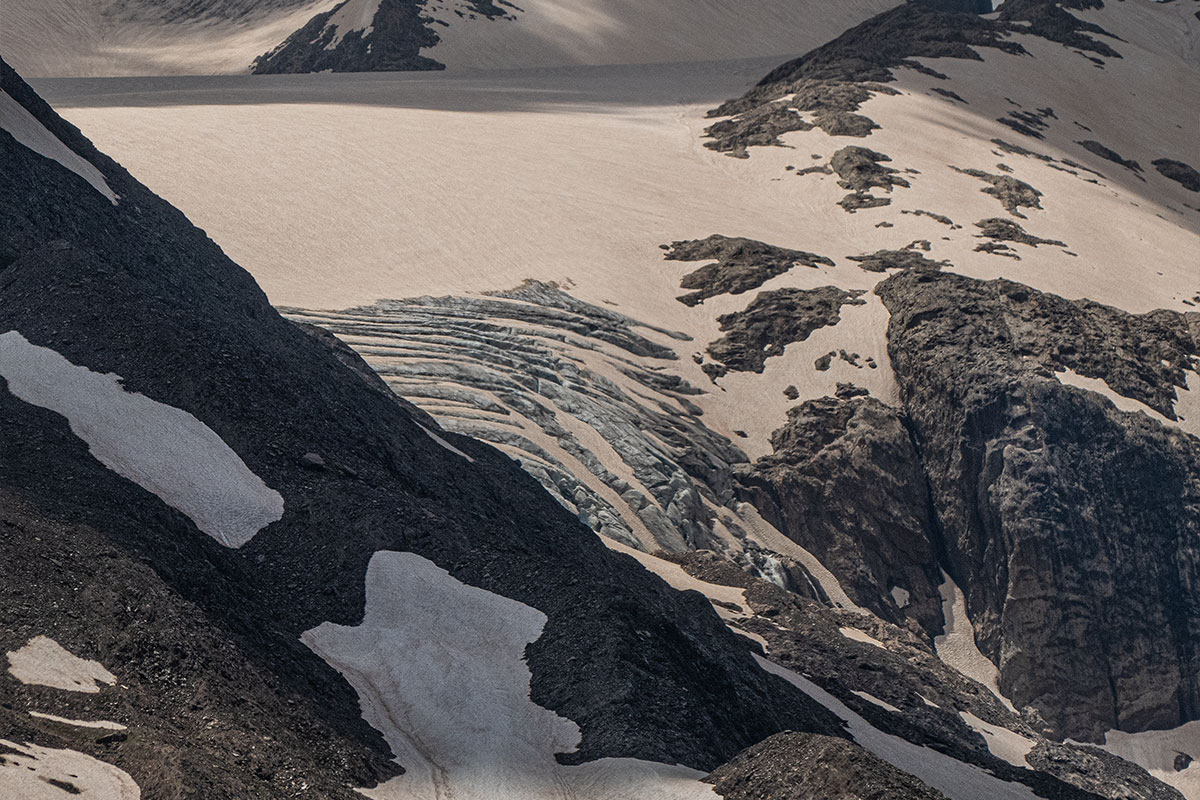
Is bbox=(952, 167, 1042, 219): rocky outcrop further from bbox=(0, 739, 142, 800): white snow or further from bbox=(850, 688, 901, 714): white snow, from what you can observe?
bbox=(0, 739, 142, 800): white snow

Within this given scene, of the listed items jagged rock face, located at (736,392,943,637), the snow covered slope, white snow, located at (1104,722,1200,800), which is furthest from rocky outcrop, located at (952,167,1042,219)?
white snow, located at (1104,722,1200,800)

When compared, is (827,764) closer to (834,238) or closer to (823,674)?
(823,674)

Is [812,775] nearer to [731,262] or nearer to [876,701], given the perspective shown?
[876,701]

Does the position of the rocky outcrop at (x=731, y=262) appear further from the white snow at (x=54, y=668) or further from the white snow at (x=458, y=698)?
the white snow at (x=54, y=668)

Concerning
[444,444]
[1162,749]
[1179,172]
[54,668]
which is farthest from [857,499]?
[1179,172]

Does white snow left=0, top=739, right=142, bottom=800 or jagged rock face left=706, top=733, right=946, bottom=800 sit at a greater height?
white snow left=0, top=739, right=142, bottom=800
